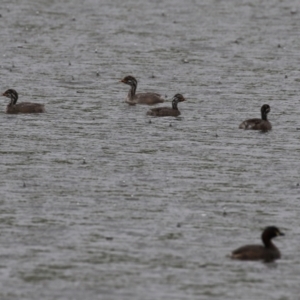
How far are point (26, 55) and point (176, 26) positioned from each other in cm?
1054

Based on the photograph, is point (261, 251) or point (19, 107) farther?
point (19, 107)

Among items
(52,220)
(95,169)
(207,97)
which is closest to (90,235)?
(52,220)

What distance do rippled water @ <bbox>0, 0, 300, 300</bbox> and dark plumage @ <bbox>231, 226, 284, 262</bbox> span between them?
147 millimetres

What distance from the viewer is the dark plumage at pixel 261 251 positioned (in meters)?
19.3

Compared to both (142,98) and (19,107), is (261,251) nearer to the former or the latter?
(19,107)

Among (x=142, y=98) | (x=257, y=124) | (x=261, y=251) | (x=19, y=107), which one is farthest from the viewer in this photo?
(x=142, y=98)

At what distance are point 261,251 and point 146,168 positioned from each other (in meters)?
7.05

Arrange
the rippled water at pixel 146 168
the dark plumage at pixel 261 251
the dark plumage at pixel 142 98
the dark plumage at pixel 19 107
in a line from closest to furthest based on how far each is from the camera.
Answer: the rippled water at pixel 146 168, the dark plumage at pixel 261 251, the dark plumage at pixel 19 107, the dark plumage at pixel 142 98

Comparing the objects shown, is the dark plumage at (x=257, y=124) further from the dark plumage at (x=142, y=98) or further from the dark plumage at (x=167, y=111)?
the dark plumage at (x=142, y=98)

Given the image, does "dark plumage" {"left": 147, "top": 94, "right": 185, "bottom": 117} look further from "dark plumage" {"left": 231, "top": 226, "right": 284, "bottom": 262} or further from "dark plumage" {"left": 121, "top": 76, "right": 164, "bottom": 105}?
"dark plumage" {"left": 231, "top": 226, "right": 284, "bottom": 262}

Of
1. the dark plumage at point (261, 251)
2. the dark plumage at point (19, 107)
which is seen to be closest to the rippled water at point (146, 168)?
the dark plumage at point (261, 251)

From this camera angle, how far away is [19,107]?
110ft

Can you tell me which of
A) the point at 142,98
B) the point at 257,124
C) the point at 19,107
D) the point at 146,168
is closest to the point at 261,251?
the point at 146,168

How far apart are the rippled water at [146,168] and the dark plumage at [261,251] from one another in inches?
5.8
